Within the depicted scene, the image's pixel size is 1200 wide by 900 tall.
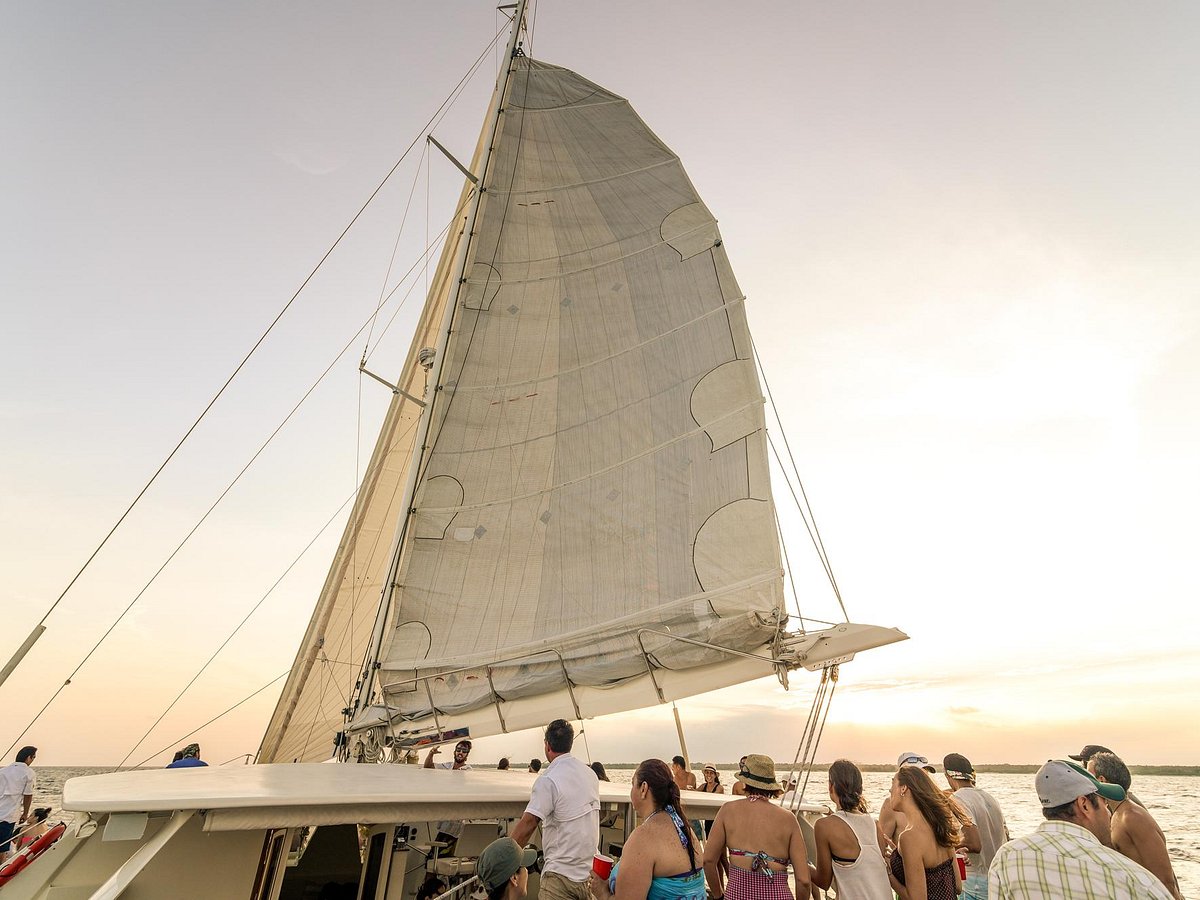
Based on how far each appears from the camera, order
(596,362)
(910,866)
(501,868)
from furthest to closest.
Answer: (596,362) → (910,866) → (501,868)

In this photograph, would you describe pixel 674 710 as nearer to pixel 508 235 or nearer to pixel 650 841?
pixel 650 841

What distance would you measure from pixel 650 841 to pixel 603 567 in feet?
14.1

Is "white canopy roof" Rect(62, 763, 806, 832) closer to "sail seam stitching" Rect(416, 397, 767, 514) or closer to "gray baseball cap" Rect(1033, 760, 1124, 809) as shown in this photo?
"gray baseball cap" Rect(1033, 760, 1124, 809)

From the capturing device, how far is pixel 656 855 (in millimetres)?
3158

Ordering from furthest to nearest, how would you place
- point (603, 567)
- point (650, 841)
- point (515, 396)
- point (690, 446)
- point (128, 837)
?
point (515, 396) < point (690, 446) < point (603, 567) < point (650, 841) < point (128, 837)

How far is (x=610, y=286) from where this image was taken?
927 centimetres

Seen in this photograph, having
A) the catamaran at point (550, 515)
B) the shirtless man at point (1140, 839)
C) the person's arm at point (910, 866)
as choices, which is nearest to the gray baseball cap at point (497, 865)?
the catamaran at point (550, 515)

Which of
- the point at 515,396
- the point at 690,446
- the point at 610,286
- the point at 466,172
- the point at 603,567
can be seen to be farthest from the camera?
the point at 466,172

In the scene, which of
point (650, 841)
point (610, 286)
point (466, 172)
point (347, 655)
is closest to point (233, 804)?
point (650, 841)

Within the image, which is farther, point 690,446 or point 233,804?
point 690,446

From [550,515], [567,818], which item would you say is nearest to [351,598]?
[550,515]

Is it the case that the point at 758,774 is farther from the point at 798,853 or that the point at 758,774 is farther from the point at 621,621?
the point at 621,621

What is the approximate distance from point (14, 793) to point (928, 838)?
8.84m

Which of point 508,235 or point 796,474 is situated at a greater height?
point 508,235
